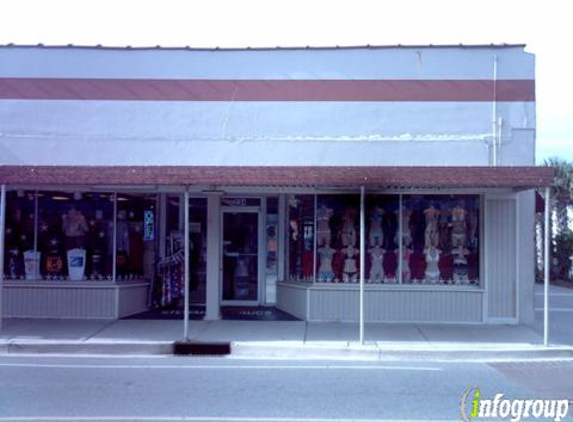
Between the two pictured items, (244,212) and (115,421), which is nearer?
(115,421)

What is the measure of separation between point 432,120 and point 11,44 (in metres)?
9.01

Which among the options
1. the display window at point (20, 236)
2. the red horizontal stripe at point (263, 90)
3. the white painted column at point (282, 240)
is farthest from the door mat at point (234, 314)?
the red horizontal stripe at point (263, 90)

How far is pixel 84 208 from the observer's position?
683 inches

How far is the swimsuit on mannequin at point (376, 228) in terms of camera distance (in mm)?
17016

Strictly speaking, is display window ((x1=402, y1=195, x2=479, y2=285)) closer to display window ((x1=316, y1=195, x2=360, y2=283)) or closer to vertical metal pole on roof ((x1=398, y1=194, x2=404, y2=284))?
vertical metal pole on roof ((x1=398, y1=194, x2=404, y2=284))

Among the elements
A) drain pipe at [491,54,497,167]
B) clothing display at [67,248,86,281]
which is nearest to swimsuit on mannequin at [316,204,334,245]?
drain pipe at [491,54,497,167]

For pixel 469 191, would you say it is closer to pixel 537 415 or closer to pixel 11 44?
pixel 537 415

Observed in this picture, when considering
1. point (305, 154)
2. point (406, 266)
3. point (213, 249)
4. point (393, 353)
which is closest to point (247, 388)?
point (393, 353)

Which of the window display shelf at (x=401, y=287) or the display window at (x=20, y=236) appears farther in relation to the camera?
the display window at (x=20, y=236)

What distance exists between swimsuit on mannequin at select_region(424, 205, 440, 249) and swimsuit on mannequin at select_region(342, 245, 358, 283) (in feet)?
4.95

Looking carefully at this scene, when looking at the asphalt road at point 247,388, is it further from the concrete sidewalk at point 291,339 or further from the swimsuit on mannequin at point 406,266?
the swimsuit on mannequin at point 406,266

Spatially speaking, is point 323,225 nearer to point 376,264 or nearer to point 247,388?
point 376,264

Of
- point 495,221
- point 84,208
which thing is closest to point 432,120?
point 495,221

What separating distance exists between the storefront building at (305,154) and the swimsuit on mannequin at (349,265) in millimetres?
25
